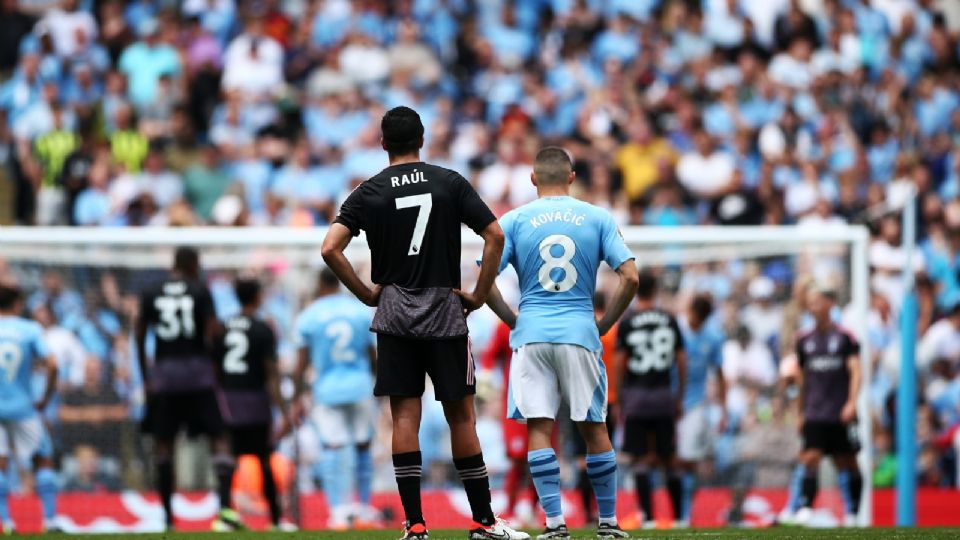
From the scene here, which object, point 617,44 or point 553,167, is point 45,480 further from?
point 617,44

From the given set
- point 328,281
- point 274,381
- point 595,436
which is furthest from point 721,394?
point 595,436

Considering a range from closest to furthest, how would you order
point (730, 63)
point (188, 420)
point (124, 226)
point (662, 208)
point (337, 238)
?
point (337, 238), point (188, 420), point (124, 226), point (662, 208), point (730, 63)

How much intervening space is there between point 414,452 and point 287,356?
7918 mm

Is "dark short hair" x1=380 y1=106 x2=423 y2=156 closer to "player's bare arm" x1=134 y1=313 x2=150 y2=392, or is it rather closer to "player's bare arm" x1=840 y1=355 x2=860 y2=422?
"player's bare arm" x1=134 y1=313 x2=150 y2=392

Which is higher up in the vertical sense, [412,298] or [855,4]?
[855,4]

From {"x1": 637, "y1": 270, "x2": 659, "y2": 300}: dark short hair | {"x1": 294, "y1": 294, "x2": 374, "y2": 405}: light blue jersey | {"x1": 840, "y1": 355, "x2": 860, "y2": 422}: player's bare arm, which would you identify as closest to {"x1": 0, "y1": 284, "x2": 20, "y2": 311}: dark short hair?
{"x1": 294, "y1": 294, "x2": 374, "y2": 405}: light blue jersey

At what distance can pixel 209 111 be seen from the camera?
23.3 meters

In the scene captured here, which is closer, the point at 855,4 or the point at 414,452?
the point at 414,452

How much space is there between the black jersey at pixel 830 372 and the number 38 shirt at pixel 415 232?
270 inches

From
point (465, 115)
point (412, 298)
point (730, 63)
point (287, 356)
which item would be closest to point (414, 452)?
point (412, 298)

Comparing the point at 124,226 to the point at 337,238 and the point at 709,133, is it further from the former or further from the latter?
the point at 337,238

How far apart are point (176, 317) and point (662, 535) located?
17.2 feet

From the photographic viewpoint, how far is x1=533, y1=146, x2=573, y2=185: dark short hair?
1071 cm

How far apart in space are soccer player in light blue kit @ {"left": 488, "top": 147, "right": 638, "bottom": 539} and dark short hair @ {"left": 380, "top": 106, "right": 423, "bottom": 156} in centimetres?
93
